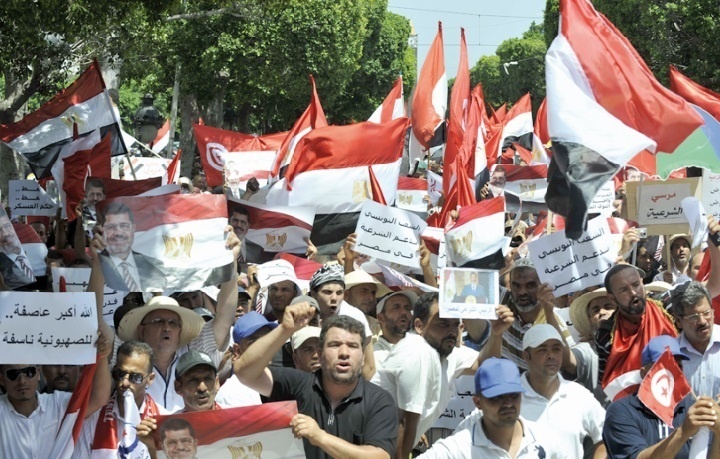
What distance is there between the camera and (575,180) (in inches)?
285

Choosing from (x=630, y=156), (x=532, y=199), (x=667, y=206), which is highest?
(x=630, y=156)

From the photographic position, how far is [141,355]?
6.10 metres

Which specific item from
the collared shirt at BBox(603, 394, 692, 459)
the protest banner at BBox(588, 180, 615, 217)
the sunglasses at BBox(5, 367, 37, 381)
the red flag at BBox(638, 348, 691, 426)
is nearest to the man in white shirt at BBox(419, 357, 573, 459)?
the collared shirt at BBox(603, 394, 692, 459)

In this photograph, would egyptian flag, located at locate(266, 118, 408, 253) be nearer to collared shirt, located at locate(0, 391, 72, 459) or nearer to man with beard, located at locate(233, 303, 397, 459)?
collared shirt, located at locate(0, 391, 72, 459)

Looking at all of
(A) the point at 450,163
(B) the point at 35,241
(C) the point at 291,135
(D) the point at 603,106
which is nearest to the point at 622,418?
(D) the point at 603,106

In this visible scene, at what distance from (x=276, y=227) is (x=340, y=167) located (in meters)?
1.43

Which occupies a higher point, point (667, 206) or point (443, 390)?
point (667, 206)

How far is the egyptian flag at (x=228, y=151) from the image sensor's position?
1410 cm

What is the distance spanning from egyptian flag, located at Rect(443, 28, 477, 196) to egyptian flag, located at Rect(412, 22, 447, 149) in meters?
1.32

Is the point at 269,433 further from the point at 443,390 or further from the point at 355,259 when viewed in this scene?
the point at 355,259

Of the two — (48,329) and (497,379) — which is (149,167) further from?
(497,379)

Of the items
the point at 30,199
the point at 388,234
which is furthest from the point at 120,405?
the point at 30,199

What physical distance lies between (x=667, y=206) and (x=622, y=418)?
3.26 meters

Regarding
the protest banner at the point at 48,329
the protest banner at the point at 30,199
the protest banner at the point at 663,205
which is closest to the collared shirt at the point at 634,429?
the protest banner at the point at 48,329
